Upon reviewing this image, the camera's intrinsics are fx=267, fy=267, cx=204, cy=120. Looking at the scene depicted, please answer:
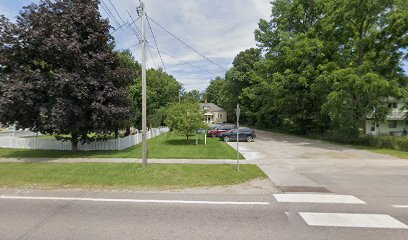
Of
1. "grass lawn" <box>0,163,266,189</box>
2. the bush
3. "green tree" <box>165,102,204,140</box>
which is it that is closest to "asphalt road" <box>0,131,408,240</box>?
"grass lawn" <box>0,163,266,189</box>

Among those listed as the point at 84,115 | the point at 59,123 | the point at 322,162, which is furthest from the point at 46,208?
the point at 322,162

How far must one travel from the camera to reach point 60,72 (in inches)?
530

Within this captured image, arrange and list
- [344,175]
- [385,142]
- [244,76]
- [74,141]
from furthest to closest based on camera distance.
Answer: [244,76], [385,142], [74,141], [344,175]

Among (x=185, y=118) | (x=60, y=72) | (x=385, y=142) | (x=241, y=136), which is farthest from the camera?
(x=241, y=136)

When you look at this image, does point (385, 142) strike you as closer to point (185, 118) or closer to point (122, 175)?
point (185, 118)

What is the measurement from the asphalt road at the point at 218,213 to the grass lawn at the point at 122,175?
2.82ft

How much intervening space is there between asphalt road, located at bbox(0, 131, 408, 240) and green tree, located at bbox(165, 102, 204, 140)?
13028mm

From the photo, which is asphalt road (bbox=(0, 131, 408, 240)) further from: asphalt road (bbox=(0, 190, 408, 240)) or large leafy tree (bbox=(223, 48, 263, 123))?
large leafy tree (bbox=(223, 48, 263, 123))

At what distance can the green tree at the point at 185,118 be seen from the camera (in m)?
21.6

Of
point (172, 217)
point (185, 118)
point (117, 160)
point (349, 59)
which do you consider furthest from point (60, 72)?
point (349, 59)

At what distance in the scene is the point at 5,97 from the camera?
12.8 metres

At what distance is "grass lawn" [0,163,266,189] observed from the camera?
869 cm

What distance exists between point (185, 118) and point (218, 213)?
16.0 meters

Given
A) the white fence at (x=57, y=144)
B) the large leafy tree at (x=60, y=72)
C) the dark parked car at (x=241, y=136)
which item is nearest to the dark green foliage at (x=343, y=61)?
the dark parked car at (x=241, y=136)
